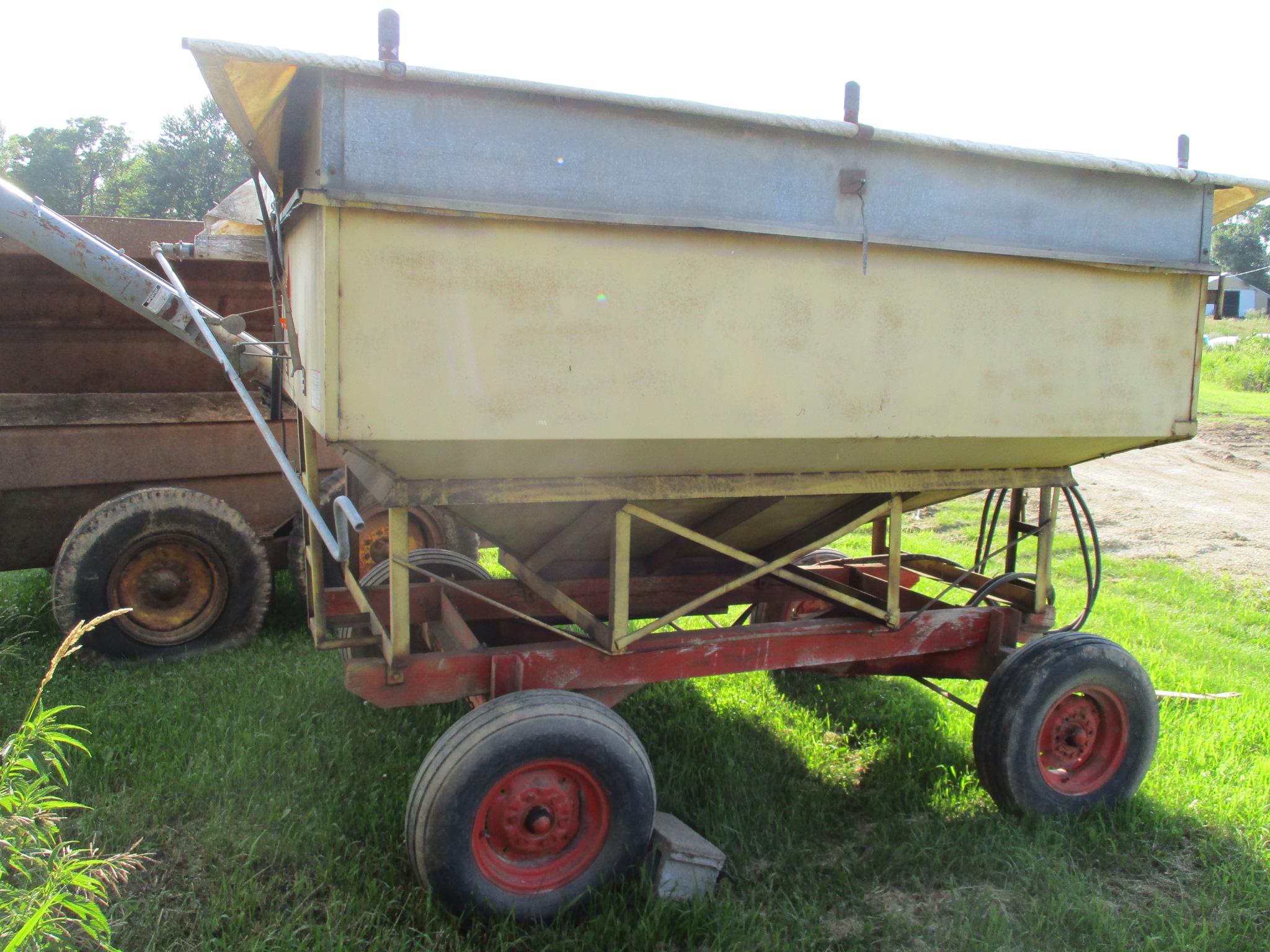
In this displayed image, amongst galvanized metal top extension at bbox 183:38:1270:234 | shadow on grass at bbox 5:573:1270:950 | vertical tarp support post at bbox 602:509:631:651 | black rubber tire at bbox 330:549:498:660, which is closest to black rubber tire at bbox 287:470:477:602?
black rubber tire at bbox 330:549:498:660

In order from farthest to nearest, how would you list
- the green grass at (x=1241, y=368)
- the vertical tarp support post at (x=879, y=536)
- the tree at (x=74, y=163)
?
1. the tree at (x=74, y=163)
2. the green grass at (x=1241, y=368)
3. the vertical tarp support post at (x=879, y=536)

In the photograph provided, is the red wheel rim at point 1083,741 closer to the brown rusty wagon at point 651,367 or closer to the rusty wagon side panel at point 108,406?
the brown rusty wagon at point 651,367

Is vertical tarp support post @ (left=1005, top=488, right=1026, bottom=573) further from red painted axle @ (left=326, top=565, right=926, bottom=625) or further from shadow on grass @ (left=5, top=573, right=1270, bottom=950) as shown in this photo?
shadow on grass @ (left=5, top=573, right=1270, bottom=950)

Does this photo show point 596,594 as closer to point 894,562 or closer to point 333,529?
point 894,562

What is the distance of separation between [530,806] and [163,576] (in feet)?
10.4

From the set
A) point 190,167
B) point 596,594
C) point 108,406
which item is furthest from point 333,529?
point 190,167

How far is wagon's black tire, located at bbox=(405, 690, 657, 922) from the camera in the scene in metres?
2.79

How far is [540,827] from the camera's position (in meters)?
2.94

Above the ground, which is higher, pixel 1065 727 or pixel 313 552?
pixel 313 552

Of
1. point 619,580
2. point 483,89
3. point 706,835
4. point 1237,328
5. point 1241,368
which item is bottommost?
Answer: point 706,835

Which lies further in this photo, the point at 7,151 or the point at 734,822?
the point at 7,151

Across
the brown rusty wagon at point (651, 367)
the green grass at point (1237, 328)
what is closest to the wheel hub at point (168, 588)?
the brown rusty wagon at point (651, 367)

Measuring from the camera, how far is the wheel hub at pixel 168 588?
198 inches

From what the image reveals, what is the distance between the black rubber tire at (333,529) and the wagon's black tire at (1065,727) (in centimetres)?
320
